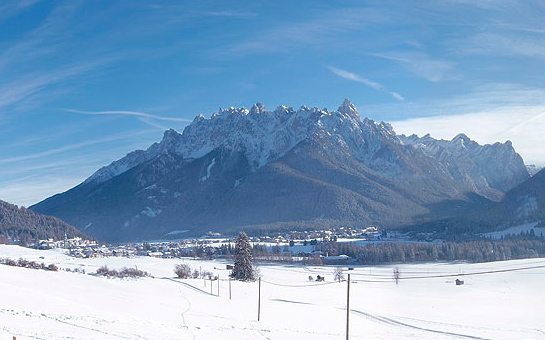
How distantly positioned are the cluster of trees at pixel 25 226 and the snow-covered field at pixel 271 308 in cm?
4682

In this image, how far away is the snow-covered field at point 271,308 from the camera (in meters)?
34.7

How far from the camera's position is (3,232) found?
143m

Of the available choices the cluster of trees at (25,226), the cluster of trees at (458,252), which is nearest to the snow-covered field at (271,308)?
the cluster of trees at (458,252)

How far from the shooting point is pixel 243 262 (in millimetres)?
92938

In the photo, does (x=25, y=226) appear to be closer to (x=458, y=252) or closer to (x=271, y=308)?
(x=271, y=308)

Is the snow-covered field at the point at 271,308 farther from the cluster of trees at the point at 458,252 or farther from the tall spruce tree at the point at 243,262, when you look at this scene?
the cluster of trees at the point at 458,252

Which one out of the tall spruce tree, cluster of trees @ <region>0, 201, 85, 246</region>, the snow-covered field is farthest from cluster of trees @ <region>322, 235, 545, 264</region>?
cluster of trees @ <region>0, 201, 85, 246</region>

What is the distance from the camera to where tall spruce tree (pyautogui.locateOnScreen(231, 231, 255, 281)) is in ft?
300

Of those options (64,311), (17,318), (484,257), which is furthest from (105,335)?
(484,257)

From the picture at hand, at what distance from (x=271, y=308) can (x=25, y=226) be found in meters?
116

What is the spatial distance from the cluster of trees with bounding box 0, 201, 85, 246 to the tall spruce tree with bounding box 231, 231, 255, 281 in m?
73.7

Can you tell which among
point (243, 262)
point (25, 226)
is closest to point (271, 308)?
point (243, 262)

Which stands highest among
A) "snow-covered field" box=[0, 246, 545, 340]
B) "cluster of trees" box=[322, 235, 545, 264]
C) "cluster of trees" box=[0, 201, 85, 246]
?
"cluster of trees" box=[0, 201, 85, 246]

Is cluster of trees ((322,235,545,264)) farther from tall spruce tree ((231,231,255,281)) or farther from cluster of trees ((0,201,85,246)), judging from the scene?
cluster of trees ((0,201,85,246))
